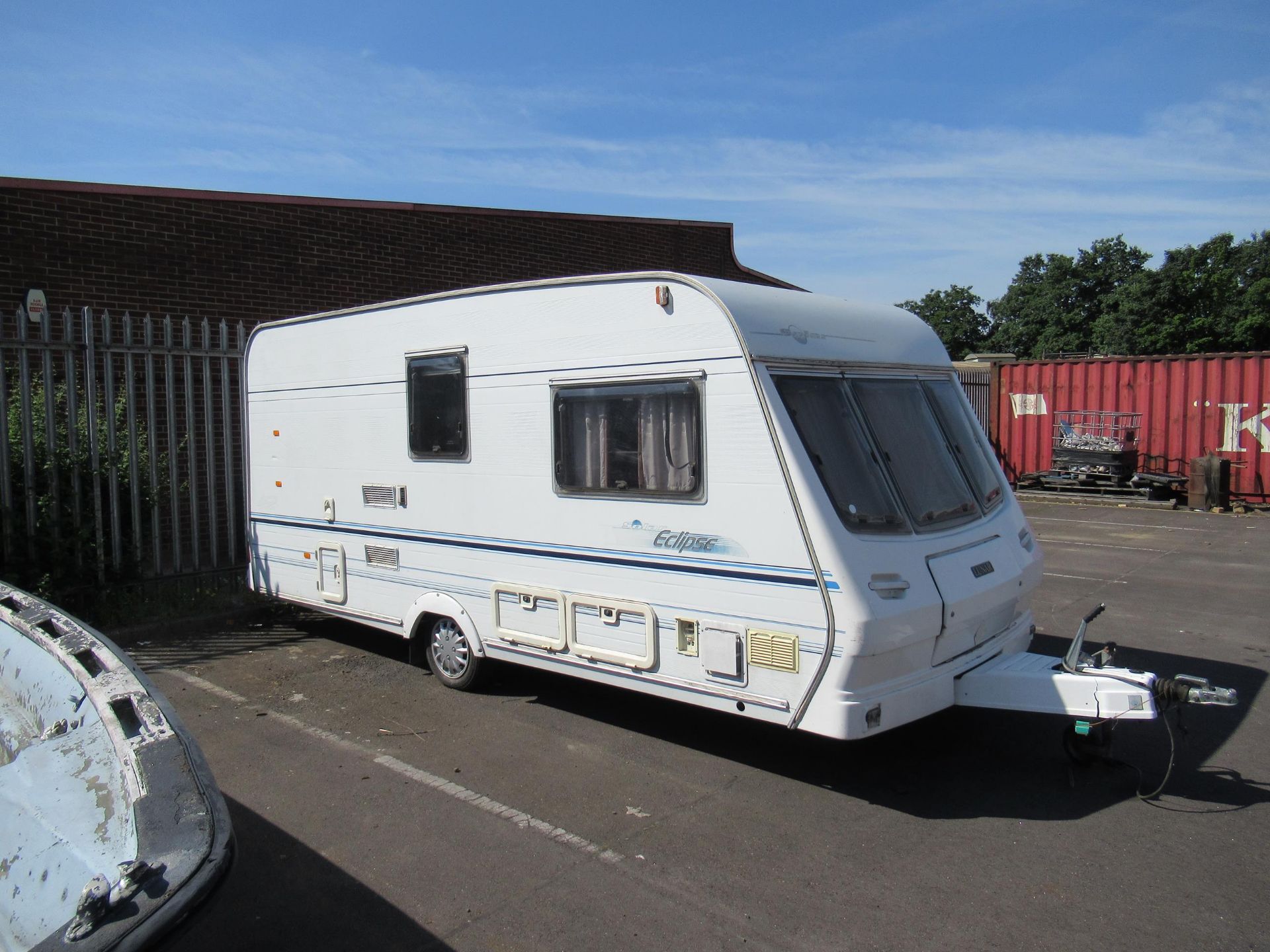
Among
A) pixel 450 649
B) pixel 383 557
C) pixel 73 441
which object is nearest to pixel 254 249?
pixel 73 441

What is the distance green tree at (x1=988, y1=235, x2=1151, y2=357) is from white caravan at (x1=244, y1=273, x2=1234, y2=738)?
162ft

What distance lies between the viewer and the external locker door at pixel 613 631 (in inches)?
203

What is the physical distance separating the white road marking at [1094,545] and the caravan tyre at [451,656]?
28.4ft

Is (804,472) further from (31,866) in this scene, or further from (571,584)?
(31,866)

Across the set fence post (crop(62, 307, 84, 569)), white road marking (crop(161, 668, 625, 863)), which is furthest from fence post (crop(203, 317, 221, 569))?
white road marking (crop(161, 668, 625, 863))

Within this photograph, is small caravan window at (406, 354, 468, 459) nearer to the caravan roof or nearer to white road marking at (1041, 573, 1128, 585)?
the caravan roof

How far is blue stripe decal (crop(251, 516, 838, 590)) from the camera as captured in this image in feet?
15.1

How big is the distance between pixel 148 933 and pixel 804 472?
3.17 m

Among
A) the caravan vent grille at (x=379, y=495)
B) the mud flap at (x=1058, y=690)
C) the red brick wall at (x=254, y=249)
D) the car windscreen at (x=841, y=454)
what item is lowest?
the mud flap at (x=1058, y=690)

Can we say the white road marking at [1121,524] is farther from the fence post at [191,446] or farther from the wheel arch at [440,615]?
the fence post at [191,446]

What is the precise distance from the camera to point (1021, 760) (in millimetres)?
5199

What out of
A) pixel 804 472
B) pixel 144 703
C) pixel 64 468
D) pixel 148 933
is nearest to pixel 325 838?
pixel 144 703

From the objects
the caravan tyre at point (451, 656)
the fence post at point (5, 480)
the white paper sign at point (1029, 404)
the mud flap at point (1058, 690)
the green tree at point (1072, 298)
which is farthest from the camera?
the green tree at point (1072, 298)

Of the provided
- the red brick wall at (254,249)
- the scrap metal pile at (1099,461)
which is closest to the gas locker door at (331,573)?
the red brick wall at (254,249)
